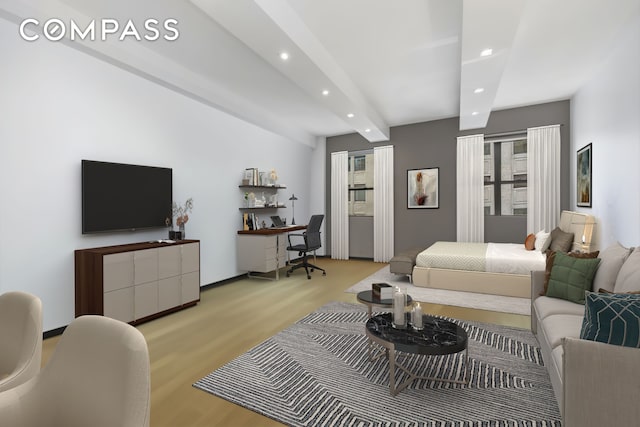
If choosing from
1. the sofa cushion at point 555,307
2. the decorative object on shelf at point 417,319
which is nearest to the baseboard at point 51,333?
the decorative object on shelf at point 417,319

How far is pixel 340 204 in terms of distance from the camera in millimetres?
7723

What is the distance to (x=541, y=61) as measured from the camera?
4.05 m

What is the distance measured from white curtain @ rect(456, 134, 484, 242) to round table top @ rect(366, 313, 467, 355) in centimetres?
439

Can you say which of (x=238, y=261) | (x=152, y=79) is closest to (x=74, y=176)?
(x=152, y=79)

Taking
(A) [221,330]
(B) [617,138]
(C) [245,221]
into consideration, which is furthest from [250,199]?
(B) [617,138]

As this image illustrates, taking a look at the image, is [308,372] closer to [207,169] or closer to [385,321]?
[385,321]

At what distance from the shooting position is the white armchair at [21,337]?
1.37m

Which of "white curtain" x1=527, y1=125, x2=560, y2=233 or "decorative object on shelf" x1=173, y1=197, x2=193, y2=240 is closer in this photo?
"decorative object on shelf" x1=173, y1=197, x2=193, y2=240

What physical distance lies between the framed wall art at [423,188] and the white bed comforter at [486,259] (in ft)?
5.44

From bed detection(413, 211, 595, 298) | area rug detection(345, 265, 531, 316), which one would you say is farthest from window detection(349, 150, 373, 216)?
area rug detection(345, 265, 531, 316)

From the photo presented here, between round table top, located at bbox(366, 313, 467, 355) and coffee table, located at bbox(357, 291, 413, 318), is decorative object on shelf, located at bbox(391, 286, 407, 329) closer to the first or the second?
round table top, located at bbox(366, 313, 467, 355)

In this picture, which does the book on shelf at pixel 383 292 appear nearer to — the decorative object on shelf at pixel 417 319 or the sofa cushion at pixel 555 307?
the decorative object on shelf at pixel 417 319

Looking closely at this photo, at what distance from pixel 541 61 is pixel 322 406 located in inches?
181

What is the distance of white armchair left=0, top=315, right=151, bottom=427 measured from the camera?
3.07 ft
